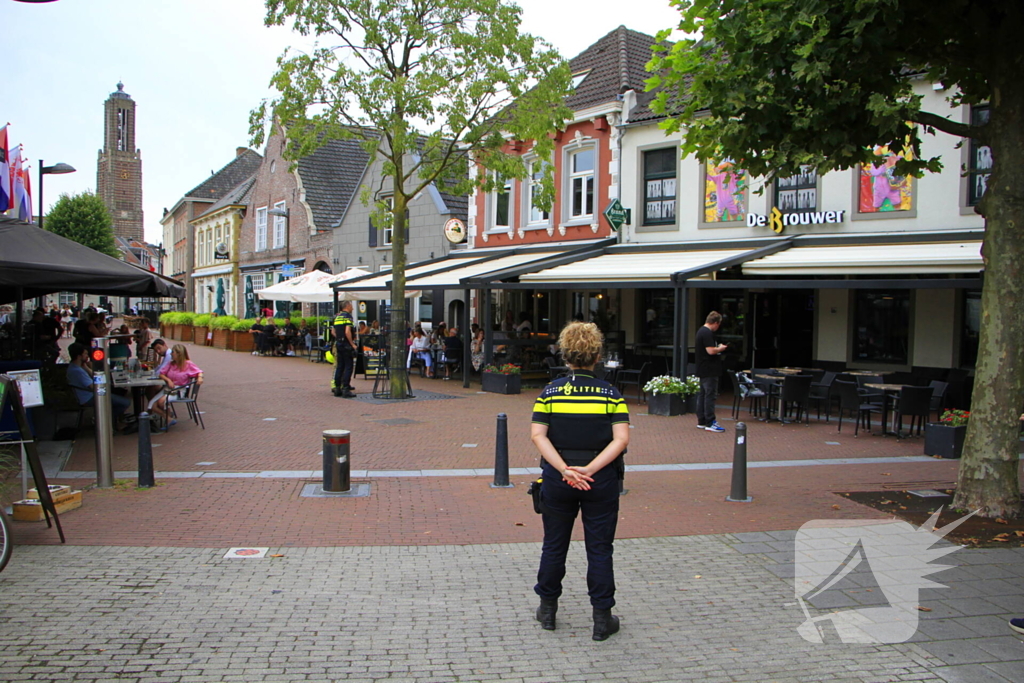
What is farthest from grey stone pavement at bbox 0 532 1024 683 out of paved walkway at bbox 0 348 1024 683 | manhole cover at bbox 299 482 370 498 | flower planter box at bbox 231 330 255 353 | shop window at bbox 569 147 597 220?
flower planter box at bbox 231 330 255 353

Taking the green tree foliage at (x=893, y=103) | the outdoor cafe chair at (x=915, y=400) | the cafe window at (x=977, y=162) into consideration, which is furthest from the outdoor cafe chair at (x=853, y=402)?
the green tree foliage at (x=893, y=103)

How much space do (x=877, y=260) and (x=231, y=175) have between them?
49.1 metres

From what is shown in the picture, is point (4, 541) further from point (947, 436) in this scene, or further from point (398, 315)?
point (398, 315)

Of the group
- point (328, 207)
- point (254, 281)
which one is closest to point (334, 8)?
point (328, 207)

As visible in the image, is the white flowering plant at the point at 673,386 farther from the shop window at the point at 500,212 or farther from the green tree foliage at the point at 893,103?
the shop window at the point at 500,212

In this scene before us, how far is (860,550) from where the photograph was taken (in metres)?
5.96

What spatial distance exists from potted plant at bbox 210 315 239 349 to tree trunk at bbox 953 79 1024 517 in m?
27.7

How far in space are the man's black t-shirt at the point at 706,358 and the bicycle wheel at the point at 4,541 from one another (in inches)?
350

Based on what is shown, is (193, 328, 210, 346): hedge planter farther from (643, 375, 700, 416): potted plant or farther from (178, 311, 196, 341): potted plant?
(643, 375, 700, 416): potted plant

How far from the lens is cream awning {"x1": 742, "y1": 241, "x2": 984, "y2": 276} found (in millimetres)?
12203

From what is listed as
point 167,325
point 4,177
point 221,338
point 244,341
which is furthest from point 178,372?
point 167,325

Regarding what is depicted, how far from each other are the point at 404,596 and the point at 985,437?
498cm

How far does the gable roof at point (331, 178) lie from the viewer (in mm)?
32375

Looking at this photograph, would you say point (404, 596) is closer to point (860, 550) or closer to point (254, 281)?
point (860, 550)
